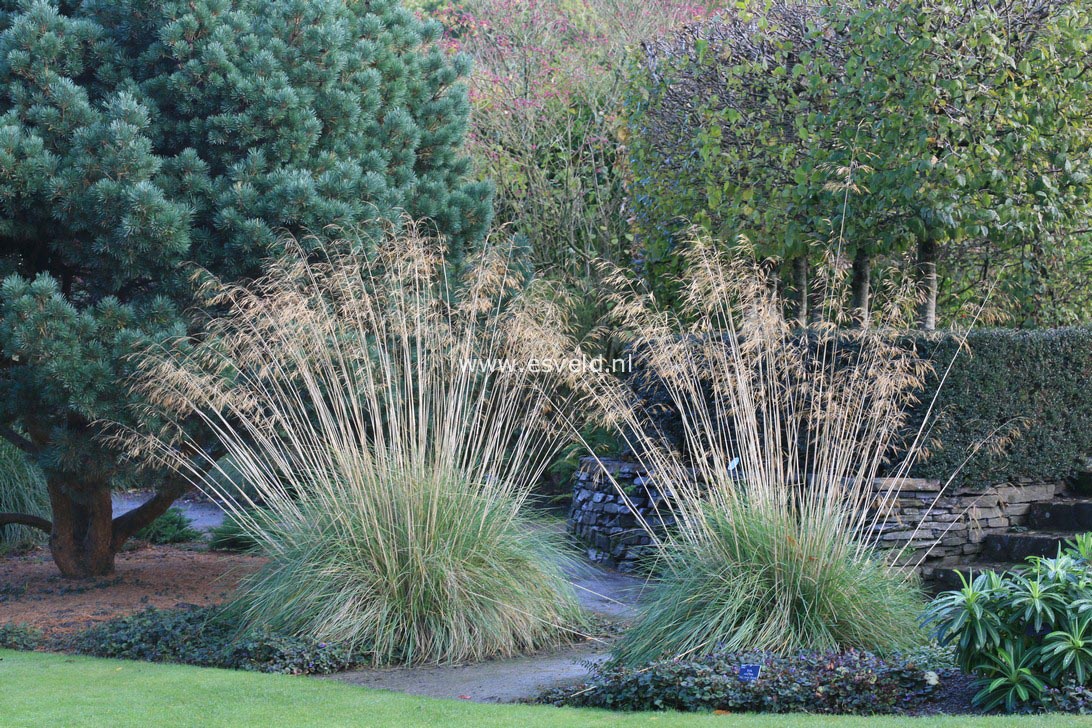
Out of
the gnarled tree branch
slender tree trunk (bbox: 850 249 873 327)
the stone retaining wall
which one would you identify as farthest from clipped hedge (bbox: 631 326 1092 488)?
the gnarled tree branch

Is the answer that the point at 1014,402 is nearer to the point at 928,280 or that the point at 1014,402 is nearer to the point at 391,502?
the point at 928,280

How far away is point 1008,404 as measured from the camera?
23.1 ft

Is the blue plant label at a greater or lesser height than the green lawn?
greater

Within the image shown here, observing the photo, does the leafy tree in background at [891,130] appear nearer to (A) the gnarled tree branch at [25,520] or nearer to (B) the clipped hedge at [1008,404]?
(B) the clipped hedge at [1008,404]

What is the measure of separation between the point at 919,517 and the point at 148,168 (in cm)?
549

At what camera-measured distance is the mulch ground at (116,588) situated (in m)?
6.72

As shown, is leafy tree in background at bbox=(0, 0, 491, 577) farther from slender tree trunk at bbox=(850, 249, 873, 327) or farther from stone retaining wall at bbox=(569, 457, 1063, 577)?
slender tree trunk at bbox=(850, 249, 873, 327)

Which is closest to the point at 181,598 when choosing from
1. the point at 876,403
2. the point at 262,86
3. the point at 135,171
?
the point at 135,171

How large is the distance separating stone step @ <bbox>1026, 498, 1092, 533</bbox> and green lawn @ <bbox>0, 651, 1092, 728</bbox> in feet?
12.8

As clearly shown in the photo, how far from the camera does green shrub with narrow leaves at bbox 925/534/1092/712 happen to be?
4.00m

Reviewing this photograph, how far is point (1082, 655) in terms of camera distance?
13.1ft

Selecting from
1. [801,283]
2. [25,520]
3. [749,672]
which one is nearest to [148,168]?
[25,520]

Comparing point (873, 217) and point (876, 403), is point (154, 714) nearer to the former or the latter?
point (876, 403)

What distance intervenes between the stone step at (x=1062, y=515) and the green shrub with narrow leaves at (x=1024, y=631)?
10.5 ft
